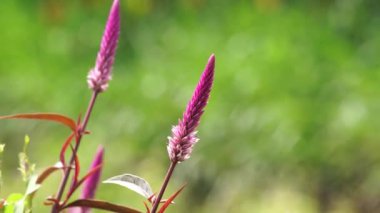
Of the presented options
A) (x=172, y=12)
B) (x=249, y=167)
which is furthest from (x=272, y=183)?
(x=172, y=12)

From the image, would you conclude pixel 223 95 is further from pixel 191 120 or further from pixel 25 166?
pixel 191 120

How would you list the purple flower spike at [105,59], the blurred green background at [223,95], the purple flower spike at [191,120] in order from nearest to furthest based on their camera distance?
the purple flower spike at [191,120], the purple flower spike at [105,59], the blurred green background at [223,95]

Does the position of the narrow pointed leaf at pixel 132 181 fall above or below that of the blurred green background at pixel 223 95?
below

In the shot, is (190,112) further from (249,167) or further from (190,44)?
(190,44)

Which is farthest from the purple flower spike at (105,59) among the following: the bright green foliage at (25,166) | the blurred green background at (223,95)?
the blurred green background at (223,95)

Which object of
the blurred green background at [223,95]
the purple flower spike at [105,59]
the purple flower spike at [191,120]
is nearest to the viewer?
the purple flower spike at [191,120]

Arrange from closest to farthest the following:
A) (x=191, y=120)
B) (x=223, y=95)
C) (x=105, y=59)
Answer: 1. (x=191, y=120)
2. (x=105, y=59)
3. (x=223, y=95)

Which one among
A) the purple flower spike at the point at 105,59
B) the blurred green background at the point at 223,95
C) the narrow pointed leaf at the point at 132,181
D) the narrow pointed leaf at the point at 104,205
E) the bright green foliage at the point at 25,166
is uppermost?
the blurred green background at the point at 223,95

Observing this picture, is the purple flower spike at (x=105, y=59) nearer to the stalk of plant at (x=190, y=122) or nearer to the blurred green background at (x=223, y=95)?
the stalk of plant at (x=190, y=122)

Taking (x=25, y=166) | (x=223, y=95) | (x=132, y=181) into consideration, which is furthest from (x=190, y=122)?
(x=223, y=95)
